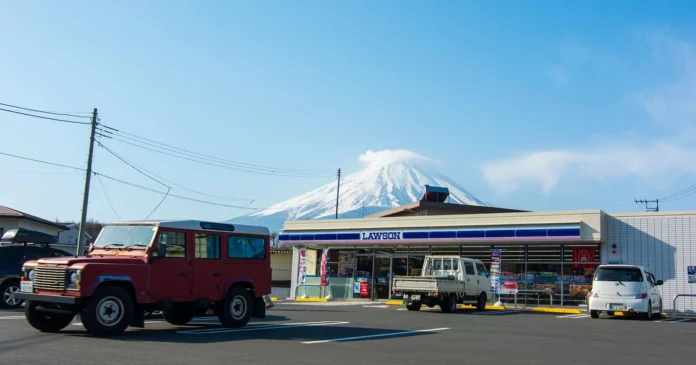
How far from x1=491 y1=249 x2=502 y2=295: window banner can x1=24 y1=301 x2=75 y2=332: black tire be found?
20.8 meters

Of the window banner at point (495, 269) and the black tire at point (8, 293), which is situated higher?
the window banner at point (495, 269)

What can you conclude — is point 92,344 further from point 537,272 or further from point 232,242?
point 537,272

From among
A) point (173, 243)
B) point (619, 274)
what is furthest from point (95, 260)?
point (619, 274)

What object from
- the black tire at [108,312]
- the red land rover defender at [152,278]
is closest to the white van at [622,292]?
the red land rover defender at [152,278]

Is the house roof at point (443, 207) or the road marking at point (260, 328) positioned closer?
the road marking at point (260, 328)

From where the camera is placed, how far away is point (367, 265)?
3422 centimetres

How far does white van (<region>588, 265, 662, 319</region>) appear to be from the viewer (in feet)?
68.1

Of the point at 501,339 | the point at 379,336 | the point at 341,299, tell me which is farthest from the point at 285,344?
the point at 341,299

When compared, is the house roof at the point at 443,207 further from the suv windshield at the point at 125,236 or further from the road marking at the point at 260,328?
the suv windshield at the point at 125,236

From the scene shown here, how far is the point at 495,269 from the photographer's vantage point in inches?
1150

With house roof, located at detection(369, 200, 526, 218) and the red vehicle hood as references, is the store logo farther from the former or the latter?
the red vehicle hood

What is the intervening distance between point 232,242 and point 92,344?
14.4ft

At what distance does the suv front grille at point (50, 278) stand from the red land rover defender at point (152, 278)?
0.03 feet

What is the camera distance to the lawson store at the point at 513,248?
2652 centimetres
